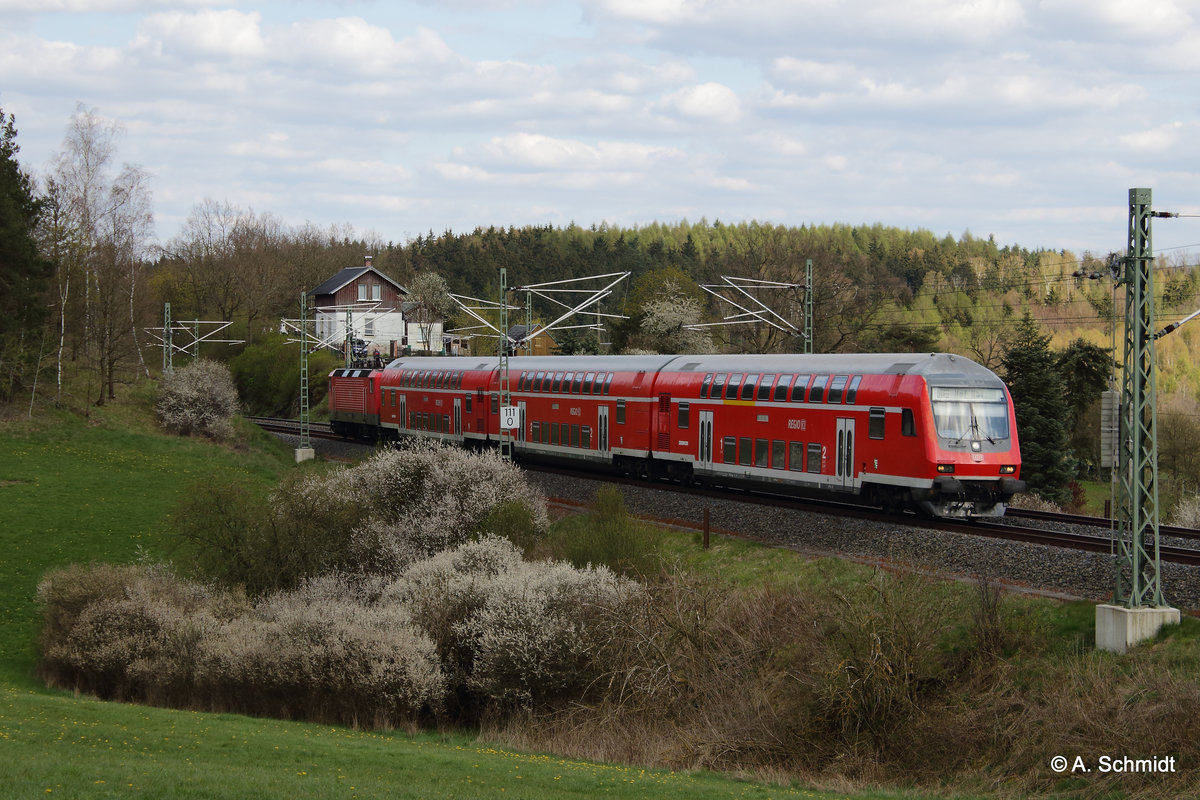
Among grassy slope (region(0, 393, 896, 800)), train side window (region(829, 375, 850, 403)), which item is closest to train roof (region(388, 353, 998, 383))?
train side window (region(829, 375, 850, 403))

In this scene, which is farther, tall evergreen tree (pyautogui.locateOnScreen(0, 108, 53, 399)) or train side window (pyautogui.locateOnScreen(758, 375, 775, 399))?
tall evergreen tree (pyautogui.locateOnScreen(0, 108, 53, 399))

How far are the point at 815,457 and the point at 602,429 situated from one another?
11.2 meters

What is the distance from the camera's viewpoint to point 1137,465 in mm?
17156

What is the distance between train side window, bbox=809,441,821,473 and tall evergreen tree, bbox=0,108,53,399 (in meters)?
Result: 36.2

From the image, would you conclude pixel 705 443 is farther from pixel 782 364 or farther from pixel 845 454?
pixel 845 454

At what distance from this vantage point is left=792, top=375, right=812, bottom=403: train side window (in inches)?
1130

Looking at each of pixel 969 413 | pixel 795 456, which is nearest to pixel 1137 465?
pixel 969 413

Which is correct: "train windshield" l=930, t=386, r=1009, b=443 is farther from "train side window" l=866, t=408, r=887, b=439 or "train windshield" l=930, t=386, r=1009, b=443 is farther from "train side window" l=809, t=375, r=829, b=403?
"train side window" l=809, t=375, r=829, b=403

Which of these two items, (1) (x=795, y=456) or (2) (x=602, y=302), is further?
(2) (x=602, y=302)

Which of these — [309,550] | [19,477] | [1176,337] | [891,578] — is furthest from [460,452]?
[1176,337]

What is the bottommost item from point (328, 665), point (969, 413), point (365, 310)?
point (328, 665)

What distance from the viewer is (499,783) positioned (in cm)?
1560

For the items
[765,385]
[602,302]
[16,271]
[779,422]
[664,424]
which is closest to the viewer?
[779,422]

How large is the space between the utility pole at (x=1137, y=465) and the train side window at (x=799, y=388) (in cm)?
1144
